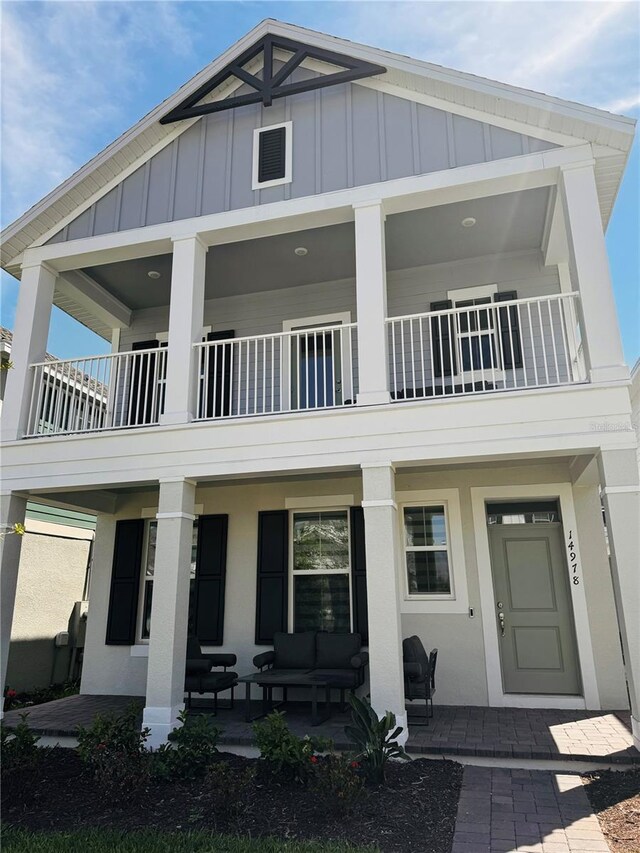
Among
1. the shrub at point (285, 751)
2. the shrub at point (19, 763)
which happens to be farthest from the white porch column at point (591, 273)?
the shrub at point (19, 763)

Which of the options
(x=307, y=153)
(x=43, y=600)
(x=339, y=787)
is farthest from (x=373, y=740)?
(x=43, y=600)

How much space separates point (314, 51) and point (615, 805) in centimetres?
796

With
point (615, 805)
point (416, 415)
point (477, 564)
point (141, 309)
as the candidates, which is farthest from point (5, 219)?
point (615, 805)

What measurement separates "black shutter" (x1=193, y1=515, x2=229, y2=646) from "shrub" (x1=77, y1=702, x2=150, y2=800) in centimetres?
241

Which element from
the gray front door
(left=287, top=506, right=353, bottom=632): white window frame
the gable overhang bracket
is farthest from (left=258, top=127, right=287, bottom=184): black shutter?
the gray front door

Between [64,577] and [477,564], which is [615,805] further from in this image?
[64,577]

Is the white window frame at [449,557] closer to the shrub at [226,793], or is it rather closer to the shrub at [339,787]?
the shrub at [339,787]

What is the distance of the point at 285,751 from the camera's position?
4.62m

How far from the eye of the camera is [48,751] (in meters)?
5.76

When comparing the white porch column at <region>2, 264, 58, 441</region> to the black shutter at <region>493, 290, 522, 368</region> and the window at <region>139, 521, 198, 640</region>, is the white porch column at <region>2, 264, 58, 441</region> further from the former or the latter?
the black shutter at <region>493, 290, 522, 368</region>

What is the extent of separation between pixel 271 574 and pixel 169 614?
216cm

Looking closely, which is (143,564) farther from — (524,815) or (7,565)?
(524,815)

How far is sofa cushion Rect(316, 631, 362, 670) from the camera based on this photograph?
705 cm

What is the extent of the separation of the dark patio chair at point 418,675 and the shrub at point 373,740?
113 cm
